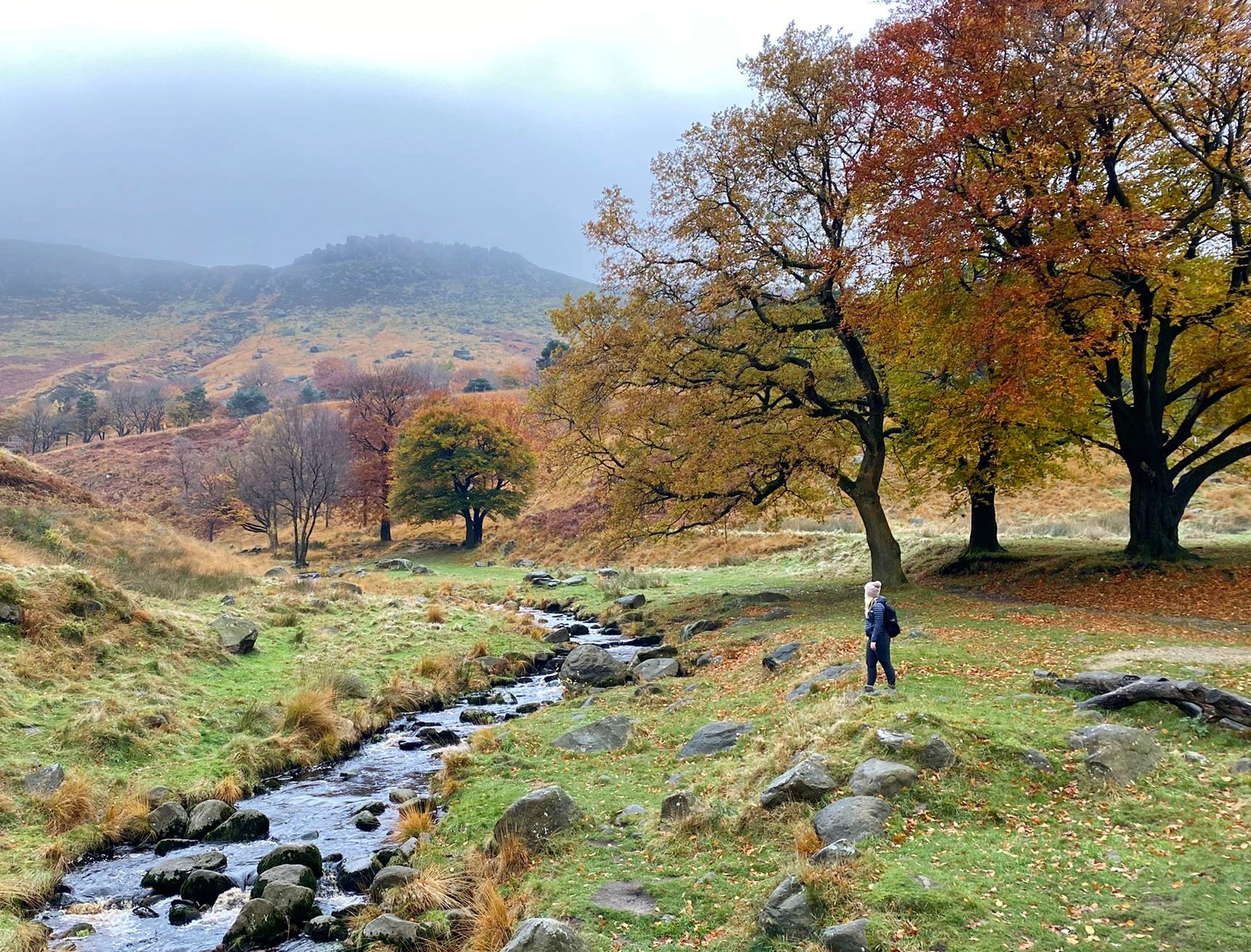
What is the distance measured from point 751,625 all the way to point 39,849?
17336 mm

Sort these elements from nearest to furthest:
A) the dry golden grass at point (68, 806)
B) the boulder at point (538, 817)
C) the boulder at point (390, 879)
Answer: the boulder at point (390, 879) < the boulder at point (538, 817) < the dry golden grass at point (68, 806)

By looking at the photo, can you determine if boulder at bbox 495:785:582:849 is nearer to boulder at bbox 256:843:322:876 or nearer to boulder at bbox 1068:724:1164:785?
boulder at bbox 256:843:322:876

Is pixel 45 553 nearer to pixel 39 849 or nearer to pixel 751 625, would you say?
pixel 39 849

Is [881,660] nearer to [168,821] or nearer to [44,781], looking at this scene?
[168,821]

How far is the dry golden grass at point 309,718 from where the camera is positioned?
49.8 feet

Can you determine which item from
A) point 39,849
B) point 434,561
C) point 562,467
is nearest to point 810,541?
point 562,467

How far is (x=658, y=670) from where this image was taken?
1936 centimetres

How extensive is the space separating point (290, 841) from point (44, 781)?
4085mm

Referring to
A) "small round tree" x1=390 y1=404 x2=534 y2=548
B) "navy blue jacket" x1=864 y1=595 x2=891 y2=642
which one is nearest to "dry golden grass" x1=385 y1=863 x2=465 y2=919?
"navy blue jacket" x1=864 y1=595 x2=891 y2=642

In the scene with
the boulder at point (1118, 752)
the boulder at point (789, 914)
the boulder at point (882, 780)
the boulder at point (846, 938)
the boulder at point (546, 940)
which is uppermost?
the boulder at point (1118, 752)

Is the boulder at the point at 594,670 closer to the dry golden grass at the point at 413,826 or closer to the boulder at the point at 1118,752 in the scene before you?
the dry golden grass at the point at 413,826

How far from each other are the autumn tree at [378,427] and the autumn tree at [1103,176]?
178 feet

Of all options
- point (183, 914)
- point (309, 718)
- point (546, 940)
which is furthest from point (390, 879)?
point (309, 718)

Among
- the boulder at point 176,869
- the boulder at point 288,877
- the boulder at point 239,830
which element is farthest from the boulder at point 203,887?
the boulder at point 239,830
